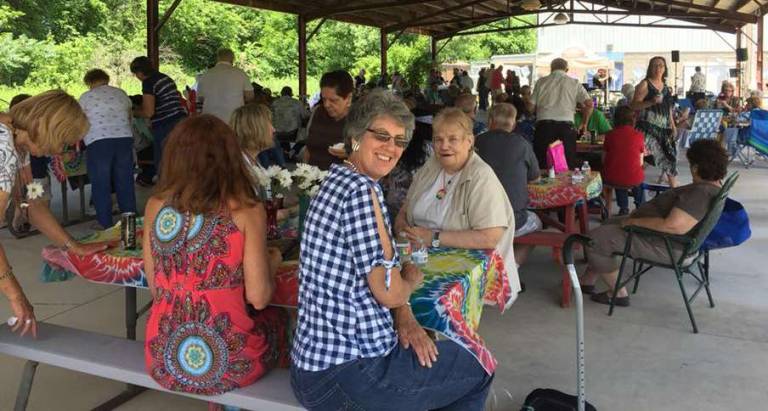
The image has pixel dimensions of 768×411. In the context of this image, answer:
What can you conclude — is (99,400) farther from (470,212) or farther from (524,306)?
(524,306)

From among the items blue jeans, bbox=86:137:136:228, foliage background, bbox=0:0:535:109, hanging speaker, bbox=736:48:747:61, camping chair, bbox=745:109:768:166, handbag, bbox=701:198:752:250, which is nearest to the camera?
handbag, bbox=701:198:752:250

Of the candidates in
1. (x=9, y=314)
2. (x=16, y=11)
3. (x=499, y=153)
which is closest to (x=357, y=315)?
(x=499, y=153)

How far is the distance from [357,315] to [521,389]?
1319mm

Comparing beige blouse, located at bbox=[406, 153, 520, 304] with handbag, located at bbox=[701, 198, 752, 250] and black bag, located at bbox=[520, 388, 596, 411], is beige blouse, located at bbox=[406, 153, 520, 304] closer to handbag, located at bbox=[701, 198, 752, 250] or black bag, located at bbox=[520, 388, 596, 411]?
black bag, located at bbox=[520, 388, 596, 411]

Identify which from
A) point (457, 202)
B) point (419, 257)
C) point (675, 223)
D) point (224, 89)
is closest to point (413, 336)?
point (419, 257)

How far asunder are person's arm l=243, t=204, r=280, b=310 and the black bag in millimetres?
1069

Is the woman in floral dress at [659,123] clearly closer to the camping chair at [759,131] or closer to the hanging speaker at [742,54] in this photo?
the camping chair at [759,131]

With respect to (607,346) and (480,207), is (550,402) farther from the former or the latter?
(607,346)

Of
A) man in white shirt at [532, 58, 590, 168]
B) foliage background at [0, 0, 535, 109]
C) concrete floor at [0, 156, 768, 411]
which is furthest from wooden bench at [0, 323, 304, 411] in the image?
foliage background at [0, 0, 535, 109]

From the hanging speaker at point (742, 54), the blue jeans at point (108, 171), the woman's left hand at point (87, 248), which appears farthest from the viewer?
the hanging speaker at point (742, 54)

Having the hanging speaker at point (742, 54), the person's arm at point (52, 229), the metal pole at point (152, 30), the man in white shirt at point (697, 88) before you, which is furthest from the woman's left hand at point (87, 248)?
the hanging speaker at point (742, 54)

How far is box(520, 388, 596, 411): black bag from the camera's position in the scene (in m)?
2.43

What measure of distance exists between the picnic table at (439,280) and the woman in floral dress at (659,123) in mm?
4069

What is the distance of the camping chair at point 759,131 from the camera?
30.6 feet
